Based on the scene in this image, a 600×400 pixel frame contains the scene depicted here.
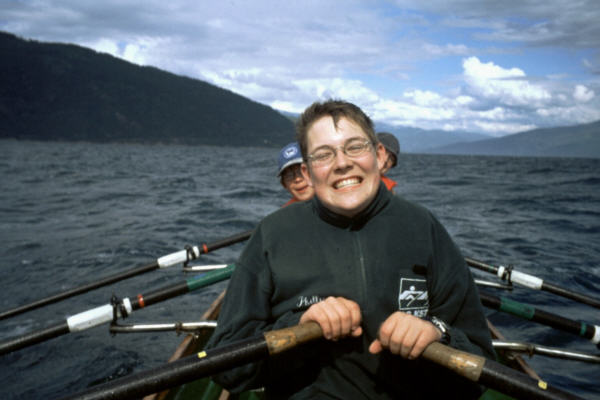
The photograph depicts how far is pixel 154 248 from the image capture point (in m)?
11.2

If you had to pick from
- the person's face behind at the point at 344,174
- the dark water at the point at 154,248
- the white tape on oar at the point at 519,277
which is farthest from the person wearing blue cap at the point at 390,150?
the person's face behind at the point at 344,174

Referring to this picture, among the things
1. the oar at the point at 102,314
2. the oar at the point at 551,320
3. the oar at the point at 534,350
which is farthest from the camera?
the oar at the point at 551,320

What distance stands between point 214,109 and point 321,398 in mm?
184885

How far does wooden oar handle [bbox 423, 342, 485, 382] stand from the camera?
181 cm

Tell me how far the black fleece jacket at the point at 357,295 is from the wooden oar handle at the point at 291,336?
14 cm

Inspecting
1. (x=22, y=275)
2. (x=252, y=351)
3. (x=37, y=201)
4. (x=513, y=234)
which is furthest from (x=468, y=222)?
(x=37, y=201)

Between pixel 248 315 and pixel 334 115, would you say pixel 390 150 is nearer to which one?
pixel 334 115

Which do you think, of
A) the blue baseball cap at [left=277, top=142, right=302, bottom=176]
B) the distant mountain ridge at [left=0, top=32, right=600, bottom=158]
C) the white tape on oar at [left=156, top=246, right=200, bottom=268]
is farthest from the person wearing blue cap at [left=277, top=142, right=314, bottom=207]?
the distant mountain ridge at [left=0, top=32, right=600, bottom=158]

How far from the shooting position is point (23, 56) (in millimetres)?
146625

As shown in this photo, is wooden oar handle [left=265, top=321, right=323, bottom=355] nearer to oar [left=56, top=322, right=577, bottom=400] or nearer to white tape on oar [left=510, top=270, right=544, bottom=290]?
oar [left=56, top=322, right=577, bottom=400]

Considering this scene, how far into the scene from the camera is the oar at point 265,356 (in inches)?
69.1

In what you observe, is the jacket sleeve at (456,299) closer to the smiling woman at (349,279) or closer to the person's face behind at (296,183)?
the smiling woman at (349,279)

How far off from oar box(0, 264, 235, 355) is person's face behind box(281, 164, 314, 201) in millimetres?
1230

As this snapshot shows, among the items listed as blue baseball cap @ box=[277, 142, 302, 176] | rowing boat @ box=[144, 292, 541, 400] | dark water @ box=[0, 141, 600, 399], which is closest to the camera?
rowing boat @ box=[144, 292, 541, 400]
